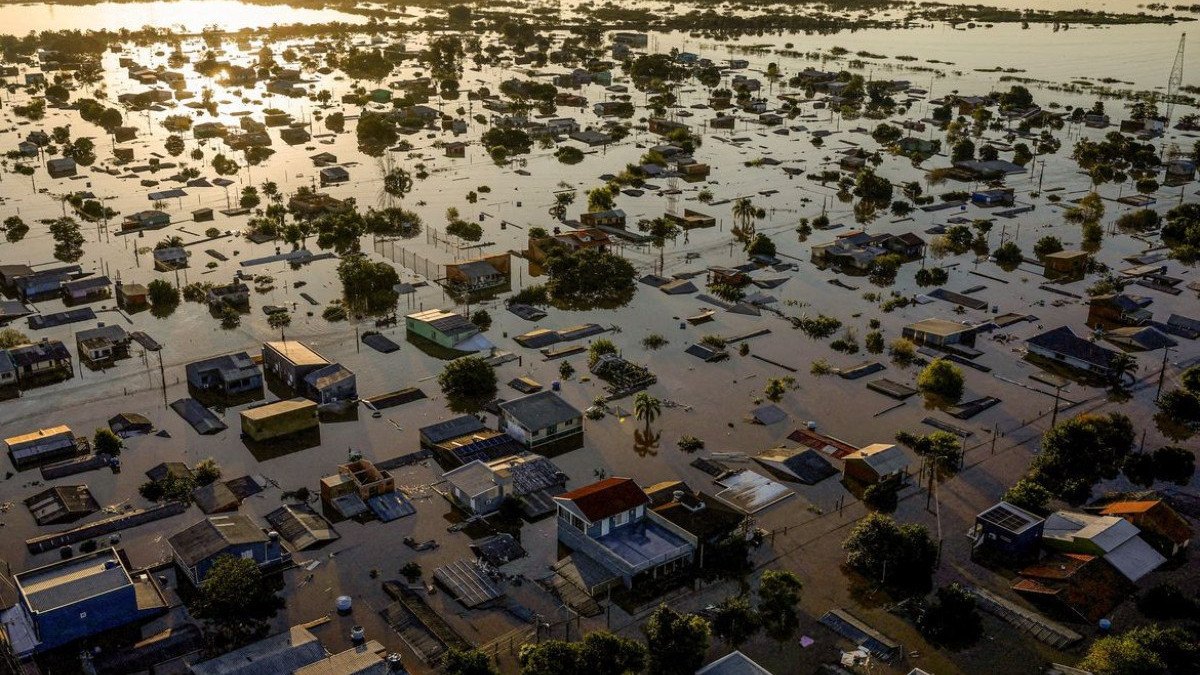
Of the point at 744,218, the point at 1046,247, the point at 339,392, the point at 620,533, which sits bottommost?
the point at 620,533

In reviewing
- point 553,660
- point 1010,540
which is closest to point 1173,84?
point 1010,540

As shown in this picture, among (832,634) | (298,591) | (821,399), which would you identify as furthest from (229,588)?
(821,399)

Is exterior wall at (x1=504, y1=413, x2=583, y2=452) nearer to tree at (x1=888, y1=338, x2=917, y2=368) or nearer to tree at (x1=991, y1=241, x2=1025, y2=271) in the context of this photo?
tree at (x1=888, y1=338, x2=917, y2=368)

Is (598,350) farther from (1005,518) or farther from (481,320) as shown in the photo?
(1005,518)

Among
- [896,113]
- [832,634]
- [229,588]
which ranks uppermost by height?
[896,113]

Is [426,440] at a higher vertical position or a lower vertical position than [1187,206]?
lower

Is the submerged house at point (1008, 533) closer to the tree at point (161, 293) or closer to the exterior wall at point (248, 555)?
the exterior wall at point (248, 555)

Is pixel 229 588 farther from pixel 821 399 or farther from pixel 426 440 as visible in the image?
pixel 821 399
